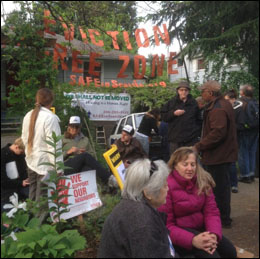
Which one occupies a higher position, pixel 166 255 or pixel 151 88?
pixel 151 88

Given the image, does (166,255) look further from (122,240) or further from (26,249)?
(26,249)

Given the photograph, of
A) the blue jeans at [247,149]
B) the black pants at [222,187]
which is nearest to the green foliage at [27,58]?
the black pants at [222,187]

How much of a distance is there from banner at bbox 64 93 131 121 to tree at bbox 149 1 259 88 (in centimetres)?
349

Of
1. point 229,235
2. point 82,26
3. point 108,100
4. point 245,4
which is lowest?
point 229,235

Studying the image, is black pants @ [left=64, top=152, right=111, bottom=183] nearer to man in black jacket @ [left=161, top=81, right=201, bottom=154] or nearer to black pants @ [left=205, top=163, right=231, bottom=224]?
man in black jacket @ [left=161, top=81, right=201, bottom=154]

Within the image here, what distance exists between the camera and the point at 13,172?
4527 mm

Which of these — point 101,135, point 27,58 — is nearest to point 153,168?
point 27,58

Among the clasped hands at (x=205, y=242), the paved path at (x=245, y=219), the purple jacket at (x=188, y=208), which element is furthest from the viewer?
the paved path at (x=245, y=219)

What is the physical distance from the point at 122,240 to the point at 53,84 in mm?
4698

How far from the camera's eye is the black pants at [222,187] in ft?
14.5

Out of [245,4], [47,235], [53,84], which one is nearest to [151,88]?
[245,4]

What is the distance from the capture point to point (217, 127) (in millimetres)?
4320

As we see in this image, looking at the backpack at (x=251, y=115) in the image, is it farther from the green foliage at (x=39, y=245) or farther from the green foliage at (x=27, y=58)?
the green foliage at (x=39, y=245)

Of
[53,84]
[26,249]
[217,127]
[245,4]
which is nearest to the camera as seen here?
[26,249]
